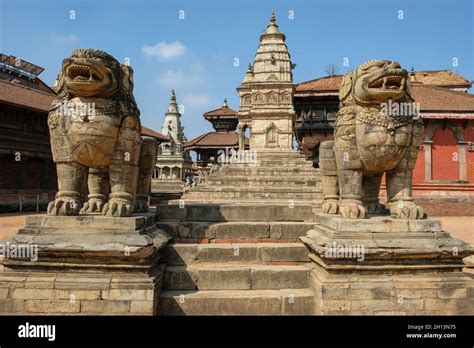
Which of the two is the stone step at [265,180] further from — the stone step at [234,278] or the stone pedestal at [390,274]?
the stone pedestal at [390,274]

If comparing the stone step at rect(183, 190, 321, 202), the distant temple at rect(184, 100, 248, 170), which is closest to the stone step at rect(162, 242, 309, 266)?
the stone step at rect(183, 190, 321, 202)

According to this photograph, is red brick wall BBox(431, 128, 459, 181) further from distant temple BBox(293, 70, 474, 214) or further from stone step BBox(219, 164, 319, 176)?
stone step BBox(219, 164, 319, 176)

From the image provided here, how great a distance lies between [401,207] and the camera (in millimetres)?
4527

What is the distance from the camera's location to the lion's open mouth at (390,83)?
4379 millimetres

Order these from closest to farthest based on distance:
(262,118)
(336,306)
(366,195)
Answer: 1. (336,306)
2. (366,195)
3. (262,118)

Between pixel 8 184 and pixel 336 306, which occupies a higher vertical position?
pixel 8 184

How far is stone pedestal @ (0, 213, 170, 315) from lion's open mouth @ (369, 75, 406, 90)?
143 inches

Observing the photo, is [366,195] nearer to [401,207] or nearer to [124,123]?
[401,207]

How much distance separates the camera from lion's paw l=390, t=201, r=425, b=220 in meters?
4.45

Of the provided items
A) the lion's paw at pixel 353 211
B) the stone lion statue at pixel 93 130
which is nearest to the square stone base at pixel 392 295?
the lion's paw at pixel 353 211

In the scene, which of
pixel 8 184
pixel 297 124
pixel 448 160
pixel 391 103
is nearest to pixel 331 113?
pixel 297 124

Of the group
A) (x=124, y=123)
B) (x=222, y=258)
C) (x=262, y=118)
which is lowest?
(x=222, y=258)

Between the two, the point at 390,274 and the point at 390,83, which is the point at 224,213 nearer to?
the point at 390,274

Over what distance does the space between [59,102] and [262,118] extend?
79.3 ft
